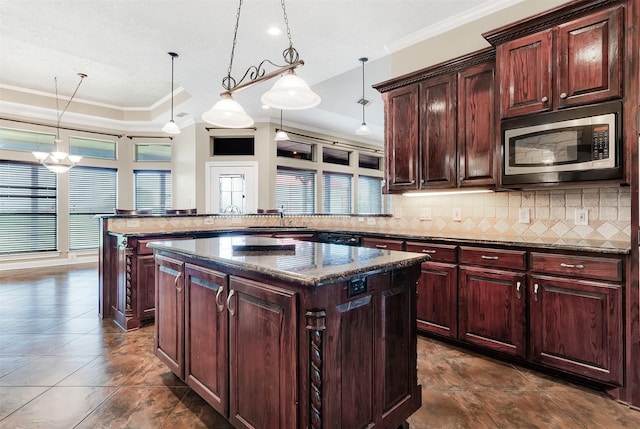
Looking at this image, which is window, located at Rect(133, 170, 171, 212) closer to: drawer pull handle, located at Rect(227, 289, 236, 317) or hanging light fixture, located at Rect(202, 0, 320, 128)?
hanging light fixture, located at Rect(202, 0, 320, 128)

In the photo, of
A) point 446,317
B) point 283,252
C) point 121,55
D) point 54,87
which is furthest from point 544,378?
point 54,87

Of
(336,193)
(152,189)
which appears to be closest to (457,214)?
(336,193)

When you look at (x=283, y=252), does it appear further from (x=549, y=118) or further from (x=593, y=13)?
(x=593, y=13)

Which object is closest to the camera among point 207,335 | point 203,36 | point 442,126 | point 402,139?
point 207,335

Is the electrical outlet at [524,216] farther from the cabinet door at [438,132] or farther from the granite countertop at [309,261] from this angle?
the granite countertop at [309,261]

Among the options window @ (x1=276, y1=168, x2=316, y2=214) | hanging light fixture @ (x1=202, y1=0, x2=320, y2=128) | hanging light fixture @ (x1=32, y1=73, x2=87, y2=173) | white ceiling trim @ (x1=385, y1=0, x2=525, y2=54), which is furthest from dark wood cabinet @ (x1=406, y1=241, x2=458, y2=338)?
hanging light fixture @ (x1=32, y1=73, x2=87, y2=173)

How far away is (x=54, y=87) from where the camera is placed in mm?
6188

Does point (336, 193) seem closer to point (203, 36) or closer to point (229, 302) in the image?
point (203, 36)

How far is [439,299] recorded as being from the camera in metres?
2.82

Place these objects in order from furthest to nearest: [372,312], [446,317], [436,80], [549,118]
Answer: [436,80] → [446,317] → [549,118] → [372,312]

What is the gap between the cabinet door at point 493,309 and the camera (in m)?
2.37

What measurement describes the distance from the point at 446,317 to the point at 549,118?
1.73 m

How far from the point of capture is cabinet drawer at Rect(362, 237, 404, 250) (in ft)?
10.2

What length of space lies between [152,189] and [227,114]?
631 centimetres
